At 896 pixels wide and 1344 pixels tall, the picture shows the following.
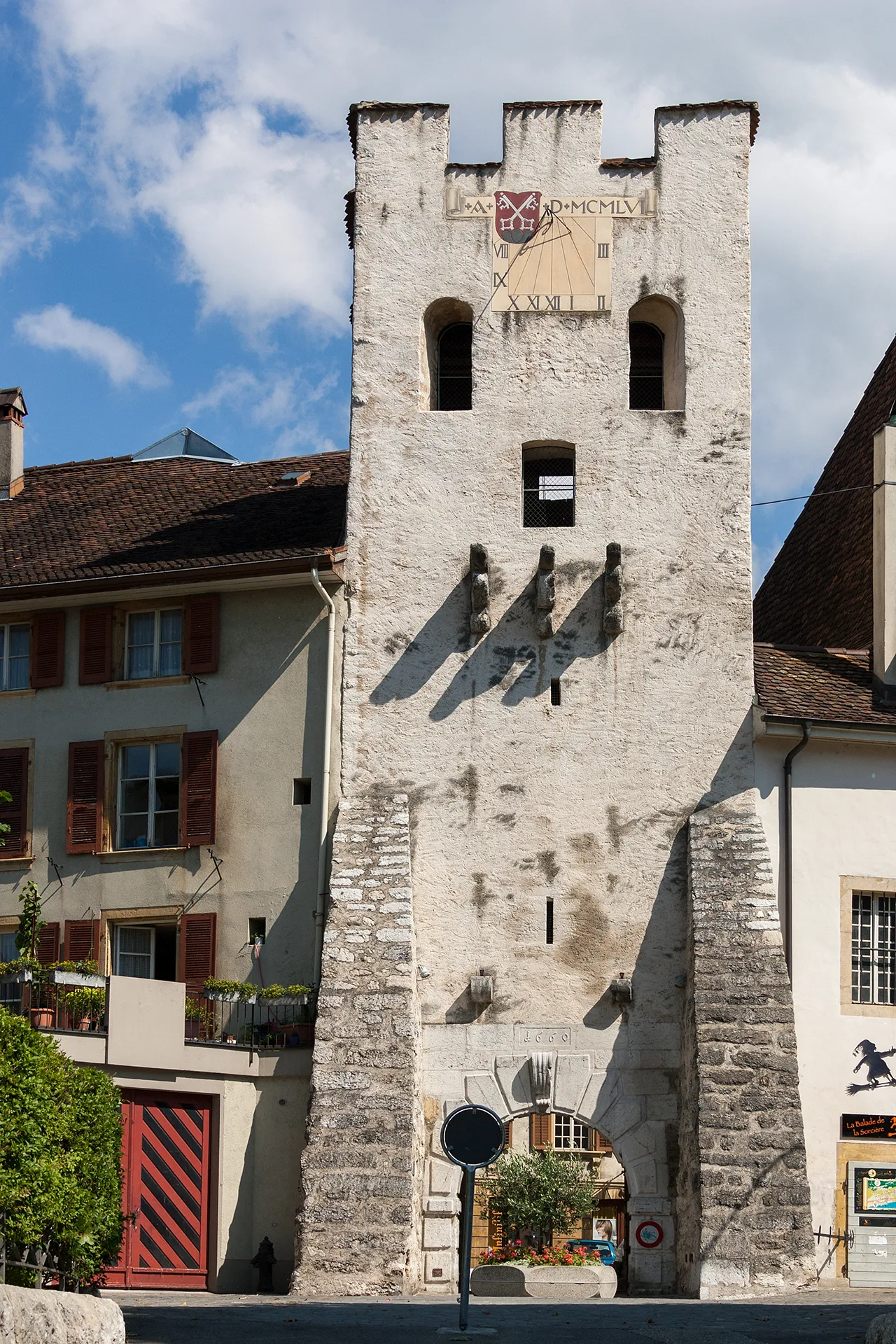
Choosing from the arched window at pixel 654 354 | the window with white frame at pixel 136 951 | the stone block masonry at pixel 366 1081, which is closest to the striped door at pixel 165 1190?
the stone block masonry at pixel 366 1081

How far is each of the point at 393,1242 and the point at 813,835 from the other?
7.69 meters

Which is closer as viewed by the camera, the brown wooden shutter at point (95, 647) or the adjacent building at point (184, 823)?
the adjacent building at point (184, 823)

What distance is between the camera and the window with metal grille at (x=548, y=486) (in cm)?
2798

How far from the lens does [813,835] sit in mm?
26578

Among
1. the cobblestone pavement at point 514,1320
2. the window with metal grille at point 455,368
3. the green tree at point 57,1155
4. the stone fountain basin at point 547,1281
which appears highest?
the window with metal grille at point 455,368

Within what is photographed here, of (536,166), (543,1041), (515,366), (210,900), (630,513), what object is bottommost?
(543,1041)

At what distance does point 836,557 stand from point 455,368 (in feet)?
23.9

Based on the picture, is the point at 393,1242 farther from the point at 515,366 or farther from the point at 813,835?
the point at 515,366

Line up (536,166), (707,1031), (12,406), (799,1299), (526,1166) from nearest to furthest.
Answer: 1. (799,1299)
2. (707,1031)
3. (526,1166)
4. (536,166)
5. (12,406)

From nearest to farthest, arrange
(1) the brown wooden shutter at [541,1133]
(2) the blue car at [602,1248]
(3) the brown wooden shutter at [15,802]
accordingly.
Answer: (3) the brown wooden shutter at [15,802] → (2) the blue car at [602,1248] → (1) the brown wooden shutter at [541,1133]

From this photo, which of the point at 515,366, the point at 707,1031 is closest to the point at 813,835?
the point at 707,1031

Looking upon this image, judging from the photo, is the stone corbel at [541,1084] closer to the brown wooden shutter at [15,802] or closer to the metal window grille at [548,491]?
the metal window grille at [548,491]

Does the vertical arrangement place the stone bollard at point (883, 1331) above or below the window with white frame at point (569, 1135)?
above

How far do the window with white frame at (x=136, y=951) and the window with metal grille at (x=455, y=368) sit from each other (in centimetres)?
831
